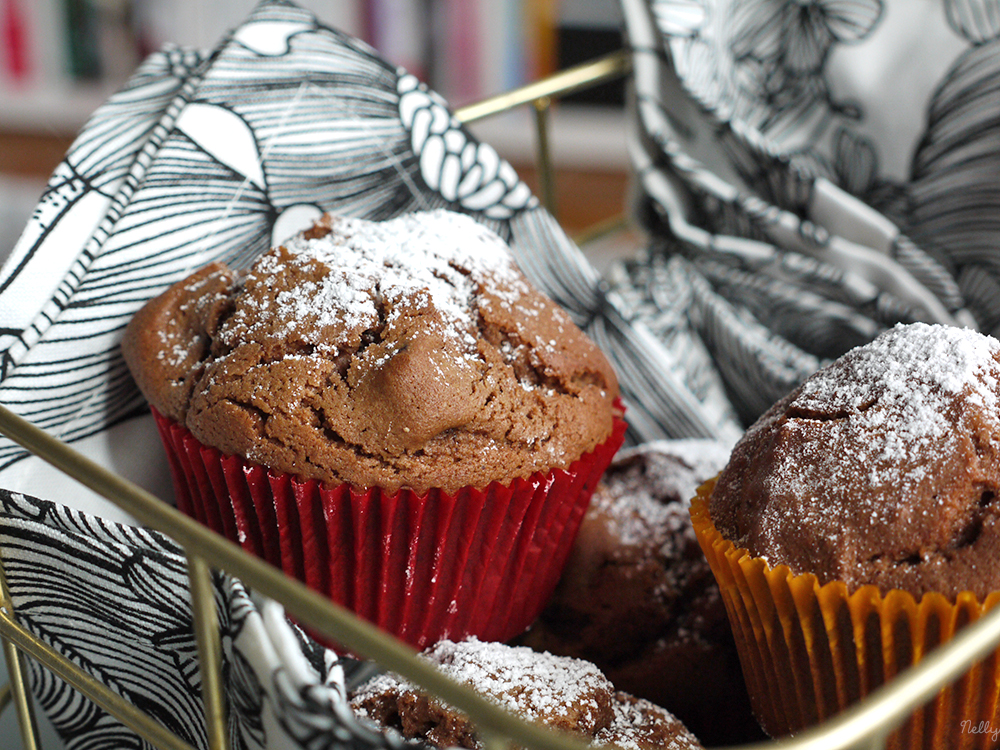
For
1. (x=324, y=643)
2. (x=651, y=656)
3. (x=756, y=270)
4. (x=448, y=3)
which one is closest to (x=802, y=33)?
(x=756, y=270)

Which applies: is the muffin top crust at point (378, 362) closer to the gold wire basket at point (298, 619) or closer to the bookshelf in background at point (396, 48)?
the gold wire basket at point (298, 619)

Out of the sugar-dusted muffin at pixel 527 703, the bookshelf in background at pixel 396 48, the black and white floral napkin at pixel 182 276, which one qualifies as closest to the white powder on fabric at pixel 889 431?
the sugar-dusted muffin at pixel 527 703

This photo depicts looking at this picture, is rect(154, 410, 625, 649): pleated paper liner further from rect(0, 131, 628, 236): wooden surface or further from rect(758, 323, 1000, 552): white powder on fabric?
rect(0, 131, 628, 236): wooden surface

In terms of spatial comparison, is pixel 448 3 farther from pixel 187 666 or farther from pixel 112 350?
pixel 187 666

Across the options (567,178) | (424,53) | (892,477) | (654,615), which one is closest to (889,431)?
(892,477)

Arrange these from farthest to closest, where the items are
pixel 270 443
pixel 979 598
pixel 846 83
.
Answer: pixel 846 83 < pixel 270 443 < pixel 979 598

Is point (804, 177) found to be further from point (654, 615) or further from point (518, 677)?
point (518, 677)
